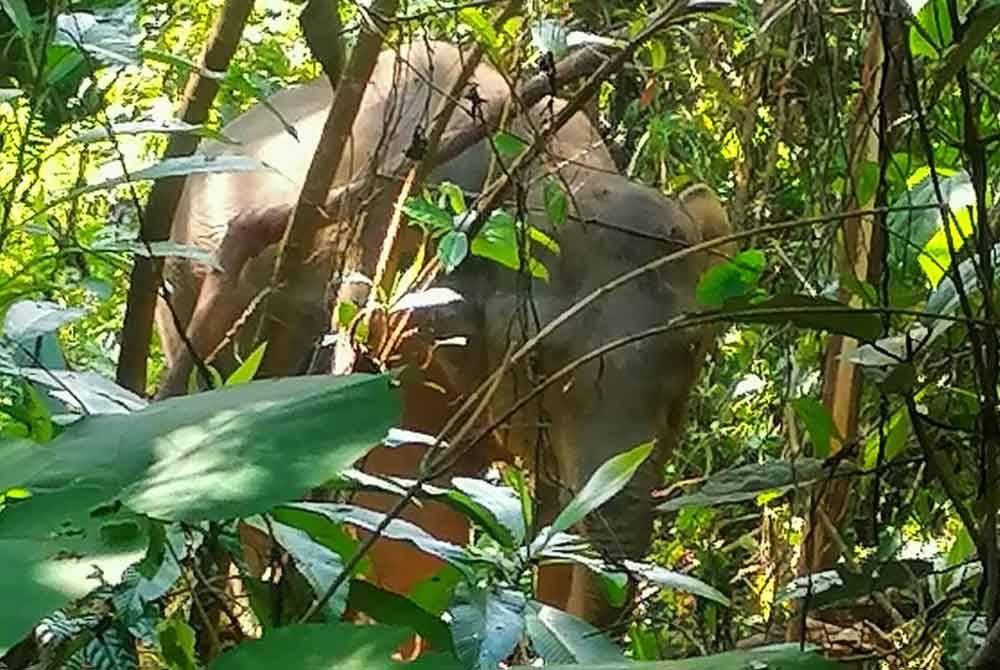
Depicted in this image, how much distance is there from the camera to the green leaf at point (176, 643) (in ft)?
2.55

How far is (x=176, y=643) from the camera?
782 mm

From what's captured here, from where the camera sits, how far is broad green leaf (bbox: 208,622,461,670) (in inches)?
15.8

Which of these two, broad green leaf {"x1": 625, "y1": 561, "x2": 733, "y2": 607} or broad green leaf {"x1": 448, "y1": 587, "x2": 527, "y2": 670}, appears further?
A: broad green leaf {"x1": 625, "y1": 561, "x2": 733, "y2": 607}

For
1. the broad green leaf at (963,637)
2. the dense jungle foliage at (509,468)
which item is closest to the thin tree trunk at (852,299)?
the dense jungle foliage at (509,468)

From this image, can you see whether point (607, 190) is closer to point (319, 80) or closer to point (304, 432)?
point (319, 80)

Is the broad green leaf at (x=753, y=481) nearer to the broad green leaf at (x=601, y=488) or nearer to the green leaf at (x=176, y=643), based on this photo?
the broad green leaf at (x=601, y=488)

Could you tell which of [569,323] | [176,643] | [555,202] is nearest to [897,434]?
[176,643]

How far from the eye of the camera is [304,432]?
451 mm

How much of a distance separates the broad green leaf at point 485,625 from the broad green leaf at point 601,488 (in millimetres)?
46

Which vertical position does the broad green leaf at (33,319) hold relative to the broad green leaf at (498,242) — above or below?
below

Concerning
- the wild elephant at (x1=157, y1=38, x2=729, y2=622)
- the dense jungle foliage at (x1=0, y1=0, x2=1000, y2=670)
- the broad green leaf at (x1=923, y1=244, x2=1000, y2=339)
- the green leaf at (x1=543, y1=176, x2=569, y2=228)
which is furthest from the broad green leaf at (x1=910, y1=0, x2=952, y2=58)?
the wild elephant at (x1=157, y1=38, x2=729, y2=622)

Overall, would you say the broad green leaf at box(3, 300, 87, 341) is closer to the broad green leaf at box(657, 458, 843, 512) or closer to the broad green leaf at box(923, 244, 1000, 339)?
the broad green leaf at box(657, 458, 843, 512)

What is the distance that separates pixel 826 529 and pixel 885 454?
185 mm

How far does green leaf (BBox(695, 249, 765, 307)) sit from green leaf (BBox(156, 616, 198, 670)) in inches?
17.3
